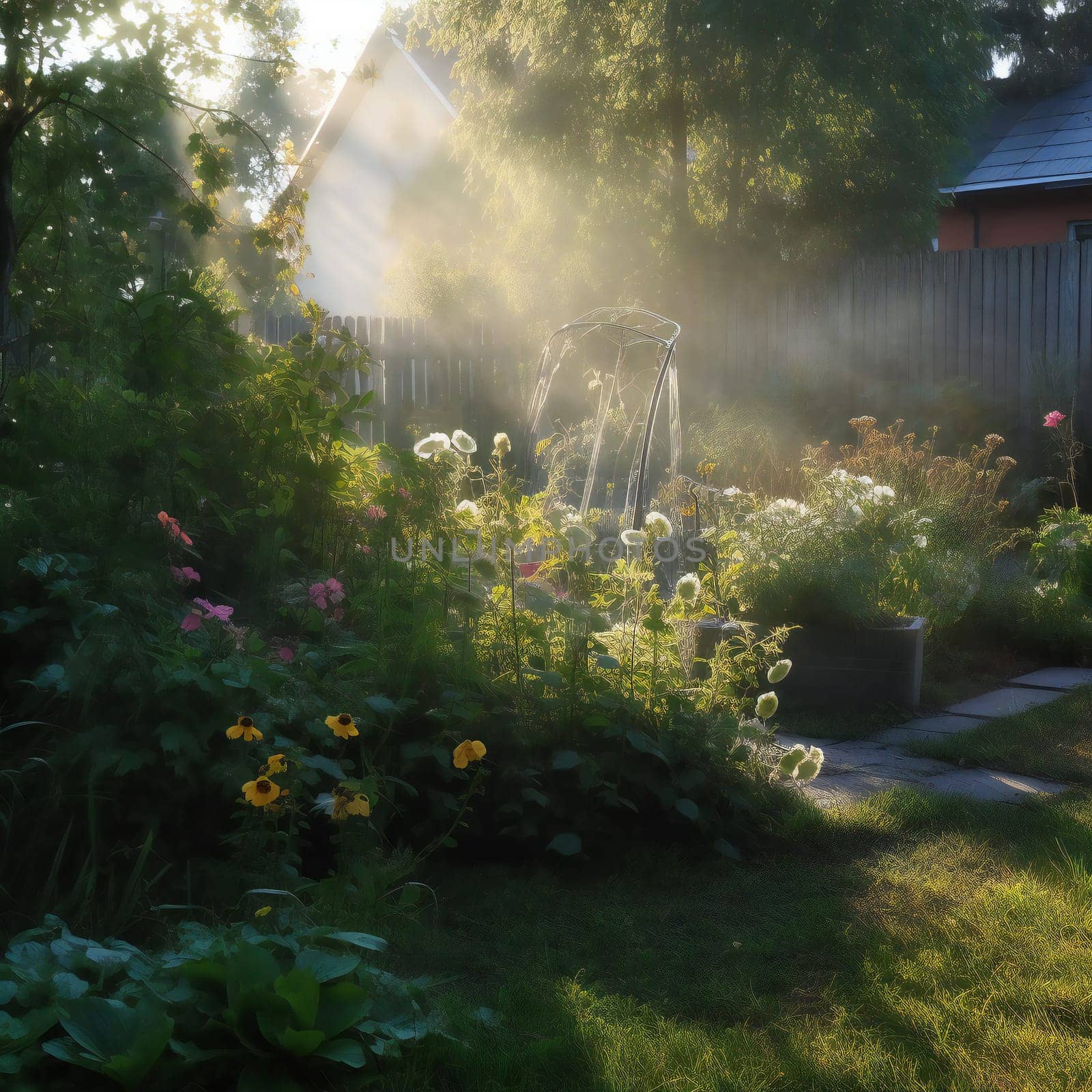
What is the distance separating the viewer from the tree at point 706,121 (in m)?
10.3

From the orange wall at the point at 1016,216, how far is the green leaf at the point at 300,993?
14779 millimetres

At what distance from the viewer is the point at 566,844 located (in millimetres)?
2377

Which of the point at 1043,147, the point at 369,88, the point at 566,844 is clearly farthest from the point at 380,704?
the point at 369,88

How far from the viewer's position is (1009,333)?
949 centimetres

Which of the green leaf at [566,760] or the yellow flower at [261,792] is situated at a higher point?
the yellow flower at [261,792]

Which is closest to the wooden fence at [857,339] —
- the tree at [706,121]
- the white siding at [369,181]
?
the tree at [706,121]

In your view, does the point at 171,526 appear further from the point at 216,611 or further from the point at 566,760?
the point at 566,760

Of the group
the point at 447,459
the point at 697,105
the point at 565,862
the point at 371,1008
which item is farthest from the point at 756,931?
the point at 697,105

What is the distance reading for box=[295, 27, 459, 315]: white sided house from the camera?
58.9 ft

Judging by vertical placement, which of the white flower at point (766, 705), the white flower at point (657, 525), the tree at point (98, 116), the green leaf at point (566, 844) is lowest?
the green leaf at point (566, 844)

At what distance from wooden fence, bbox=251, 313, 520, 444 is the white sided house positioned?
6724mm

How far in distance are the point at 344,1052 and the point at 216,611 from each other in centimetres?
113

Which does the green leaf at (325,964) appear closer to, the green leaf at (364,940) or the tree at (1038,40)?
the green leaf at (364,940)

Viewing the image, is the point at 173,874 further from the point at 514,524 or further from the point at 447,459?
the point at 447,459
